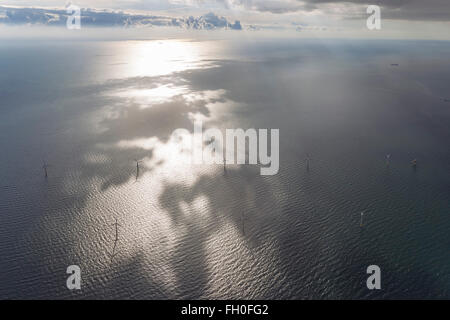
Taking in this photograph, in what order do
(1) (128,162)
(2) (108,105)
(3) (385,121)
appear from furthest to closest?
(2) (108,105), (3) (385,121), (1) (128,162)

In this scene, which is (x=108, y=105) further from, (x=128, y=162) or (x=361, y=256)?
(x=361, y=256)

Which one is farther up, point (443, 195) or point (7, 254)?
point (443, 195)

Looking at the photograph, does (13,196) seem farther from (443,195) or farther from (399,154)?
(399,154)
